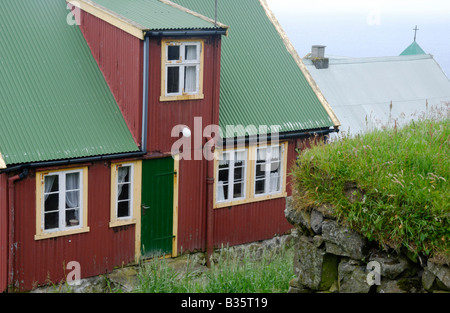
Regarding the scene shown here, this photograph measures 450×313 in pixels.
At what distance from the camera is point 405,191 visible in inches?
345

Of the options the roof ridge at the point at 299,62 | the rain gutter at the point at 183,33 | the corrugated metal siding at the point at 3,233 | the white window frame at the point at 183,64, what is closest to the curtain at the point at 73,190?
the corrugated metal siding at the point at 3,233

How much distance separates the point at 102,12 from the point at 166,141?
3.19m

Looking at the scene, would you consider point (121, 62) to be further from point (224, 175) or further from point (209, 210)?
point (209, 210)

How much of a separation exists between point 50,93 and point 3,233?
10.5ft

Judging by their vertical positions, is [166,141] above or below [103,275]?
above

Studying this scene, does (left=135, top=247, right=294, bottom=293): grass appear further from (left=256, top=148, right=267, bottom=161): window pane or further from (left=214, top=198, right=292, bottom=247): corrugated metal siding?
(left=256, top=148, right=267, bottom=161): window pane

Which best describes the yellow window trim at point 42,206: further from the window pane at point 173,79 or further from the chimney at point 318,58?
the chimney at point 318,58

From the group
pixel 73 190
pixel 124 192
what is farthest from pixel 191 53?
pixel 73 190

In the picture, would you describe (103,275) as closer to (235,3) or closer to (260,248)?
(260,248)

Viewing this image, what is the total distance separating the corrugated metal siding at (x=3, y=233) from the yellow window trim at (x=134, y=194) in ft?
7.64

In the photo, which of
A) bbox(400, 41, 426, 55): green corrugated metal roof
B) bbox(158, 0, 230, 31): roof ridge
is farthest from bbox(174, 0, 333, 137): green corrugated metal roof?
bbox(400, 41, 426, 55): green corrugated metal roof

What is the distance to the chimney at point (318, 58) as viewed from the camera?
23898 mm

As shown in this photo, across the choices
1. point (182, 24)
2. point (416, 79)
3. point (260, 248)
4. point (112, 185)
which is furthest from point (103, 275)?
point (416, 79)

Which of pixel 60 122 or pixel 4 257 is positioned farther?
pixel 60 122
